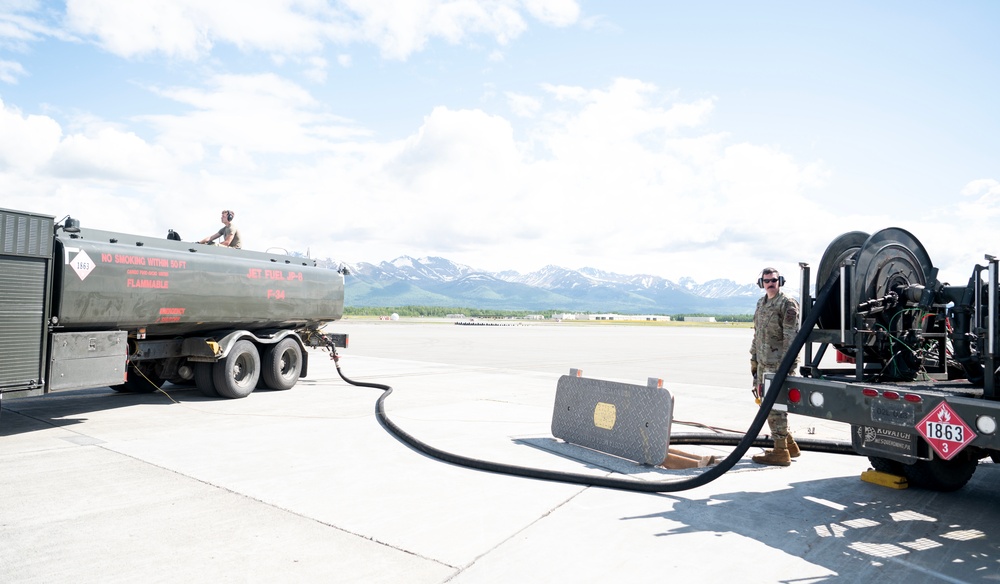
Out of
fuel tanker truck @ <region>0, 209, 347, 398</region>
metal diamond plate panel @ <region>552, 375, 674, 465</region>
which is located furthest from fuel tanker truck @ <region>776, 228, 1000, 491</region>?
fuel tanker truck @ <region>0, 209, 347, 398</region>

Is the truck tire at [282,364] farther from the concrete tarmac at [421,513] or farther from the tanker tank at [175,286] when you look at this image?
the concrete tarmac at [421,513]

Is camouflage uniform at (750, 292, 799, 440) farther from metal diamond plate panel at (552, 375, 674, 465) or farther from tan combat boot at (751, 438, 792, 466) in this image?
metal diamond plate panel at (552, 375, 674, 465)

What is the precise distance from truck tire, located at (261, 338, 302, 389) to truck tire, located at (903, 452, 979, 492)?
1018 centimetres

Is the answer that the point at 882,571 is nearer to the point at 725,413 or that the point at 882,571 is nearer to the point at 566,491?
the point at 566,491

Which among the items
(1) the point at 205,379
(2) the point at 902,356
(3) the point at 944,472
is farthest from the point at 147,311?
(3) the point at 944,472

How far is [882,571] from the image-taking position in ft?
14.0

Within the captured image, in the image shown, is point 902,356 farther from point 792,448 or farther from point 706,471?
point 706,471

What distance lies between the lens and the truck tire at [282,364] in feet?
41.2

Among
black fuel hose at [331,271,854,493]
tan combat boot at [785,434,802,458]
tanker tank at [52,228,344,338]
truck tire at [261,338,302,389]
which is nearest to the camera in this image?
black fuel hose at [331,271,854,493]

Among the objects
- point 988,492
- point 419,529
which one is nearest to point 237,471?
point 419,529

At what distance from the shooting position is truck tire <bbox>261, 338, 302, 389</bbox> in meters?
12.5

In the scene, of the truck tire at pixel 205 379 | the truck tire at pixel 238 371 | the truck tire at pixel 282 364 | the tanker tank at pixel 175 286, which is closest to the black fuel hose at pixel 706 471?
the tanker tank at pixel 175 286

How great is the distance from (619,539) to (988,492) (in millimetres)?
3976

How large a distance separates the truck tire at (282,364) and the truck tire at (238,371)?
33 centimetres
